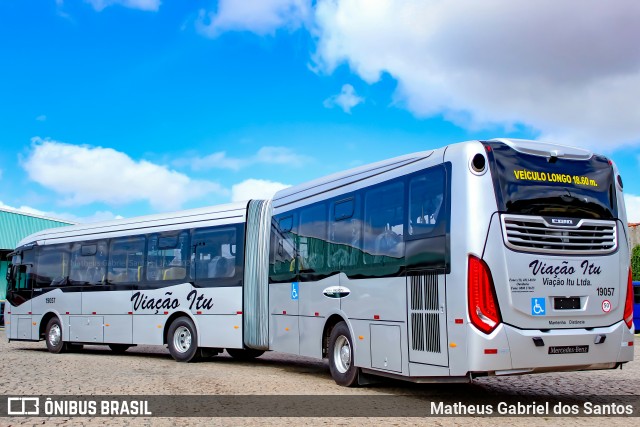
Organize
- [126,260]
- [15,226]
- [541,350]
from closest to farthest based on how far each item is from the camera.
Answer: [541,350], [126,260], [15,226]

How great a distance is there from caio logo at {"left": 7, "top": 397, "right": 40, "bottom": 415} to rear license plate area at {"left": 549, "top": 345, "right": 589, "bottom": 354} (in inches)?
252

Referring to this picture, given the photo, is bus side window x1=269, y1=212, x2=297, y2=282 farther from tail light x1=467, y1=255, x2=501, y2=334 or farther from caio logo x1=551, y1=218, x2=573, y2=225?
caio logo x1=551, y1=218, x2=573, y2=225

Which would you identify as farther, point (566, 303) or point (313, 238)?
point (313, 238)

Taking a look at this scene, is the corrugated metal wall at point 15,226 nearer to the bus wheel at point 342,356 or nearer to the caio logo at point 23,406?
the caio logo at point 23,406

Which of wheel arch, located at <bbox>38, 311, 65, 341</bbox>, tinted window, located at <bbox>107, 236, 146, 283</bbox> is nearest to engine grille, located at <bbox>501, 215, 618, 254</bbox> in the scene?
tinted window, located at <bbox>107, 236, 146, 283</bbox>

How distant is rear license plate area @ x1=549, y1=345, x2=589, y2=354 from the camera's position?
8492 millimetres

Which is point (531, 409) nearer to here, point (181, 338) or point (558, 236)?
point (558, 236)

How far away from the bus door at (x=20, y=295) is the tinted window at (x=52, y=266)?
522 mm

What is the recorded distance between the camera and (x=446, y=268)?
28.7 ft

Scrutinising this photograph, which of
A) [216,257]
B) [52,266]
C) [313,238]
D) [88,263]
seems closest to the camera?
[313,238]

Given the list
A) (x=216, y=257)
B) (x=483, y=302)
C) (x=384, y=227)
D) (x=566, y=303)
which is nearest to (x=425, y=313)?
(x=483, y=302)

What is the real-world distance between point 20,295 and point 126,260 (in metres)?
5.20

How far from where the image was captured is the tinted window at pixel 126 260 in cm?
1752

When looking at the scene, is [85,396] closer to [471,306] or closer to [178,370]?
[178,370]
